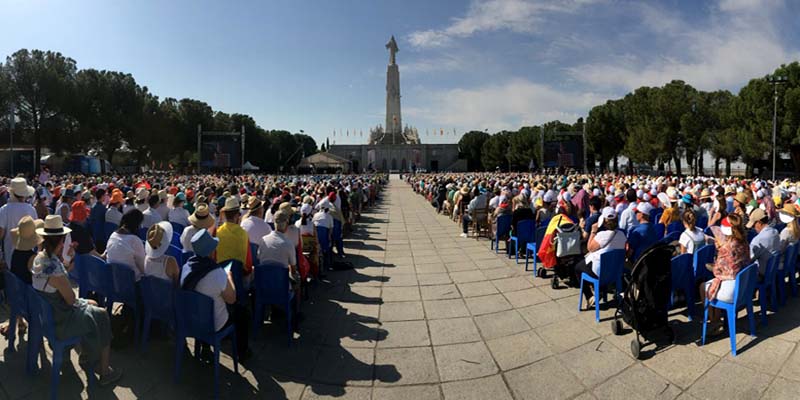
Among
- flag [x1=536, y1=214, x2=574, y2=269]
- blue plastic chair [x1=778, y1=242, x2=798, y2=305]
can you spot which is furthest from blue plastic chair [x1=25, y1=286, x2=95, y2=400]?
blue plastic chair [x1=778, y1=242, x2=798, y2=305]

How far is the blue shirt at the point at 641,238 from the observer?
6383mm

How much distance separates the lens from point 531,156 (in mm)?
73312

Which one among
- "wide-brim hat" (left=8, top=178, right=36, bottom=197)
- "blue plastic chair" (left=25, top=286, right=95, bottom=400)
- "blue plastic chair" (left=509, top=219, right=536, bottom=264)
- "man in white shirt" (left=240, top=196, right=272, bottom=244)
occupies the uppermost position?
"wide-brim hat" (left=8, top=178, right=36, bottom=197)

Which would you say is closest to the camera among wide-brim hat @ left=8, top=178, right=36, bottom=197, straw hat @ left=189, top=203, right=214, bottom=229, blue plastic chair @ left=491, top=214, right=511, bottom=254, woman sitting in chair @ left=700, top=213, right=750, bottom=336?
woman sitting in chair @ left=700, top=213, right=750, bottom=336

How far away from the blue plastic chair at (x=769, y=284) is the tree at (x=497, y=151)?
7972 cm

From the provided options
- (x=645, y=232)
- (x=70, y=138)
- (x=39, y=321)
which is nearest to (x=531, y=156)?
(x=70, y=138)

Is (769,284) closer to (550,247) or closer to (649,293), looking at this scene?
(649,293)

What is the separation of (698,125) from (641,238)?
43.8 meters

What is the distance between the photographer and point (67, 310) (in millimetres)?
3584

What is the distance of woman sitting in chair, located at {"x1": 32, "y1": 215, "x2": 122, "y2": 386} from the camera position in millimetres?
3471

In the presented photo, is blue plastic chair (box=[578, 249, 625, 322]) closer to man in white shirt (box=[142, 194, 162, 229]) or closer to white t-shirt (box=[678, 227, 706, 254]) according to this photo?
white t-shirt (box=[678, 227, 706, 254])

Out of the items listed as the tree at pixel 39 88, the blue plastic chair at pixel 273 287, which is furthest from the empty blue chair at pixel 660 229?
the tree at pixel 39 88

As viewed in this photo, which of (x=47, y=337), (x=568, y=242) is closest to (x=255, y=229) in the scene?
(x=47, y=337)

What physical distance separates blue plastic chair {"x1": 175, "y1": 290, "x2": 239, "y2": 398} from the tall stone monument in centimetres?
9181
